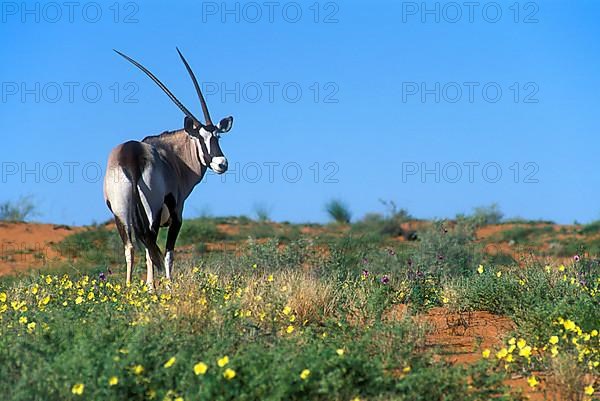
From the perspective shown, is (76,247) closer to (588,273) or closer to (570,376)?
(588,273)

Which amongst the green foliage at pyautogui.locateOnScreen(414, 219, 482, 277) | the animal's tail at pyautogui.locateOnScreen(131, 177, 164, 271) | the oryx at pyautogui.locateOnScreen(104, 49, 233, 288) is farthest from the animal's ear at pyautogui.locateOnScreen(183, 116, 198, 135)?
the green foliage at pyautogui.locateOnScreen(414, 219, 482, 277)

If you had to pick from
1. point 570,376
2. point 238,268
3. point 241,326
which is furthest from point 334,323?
point 238,268

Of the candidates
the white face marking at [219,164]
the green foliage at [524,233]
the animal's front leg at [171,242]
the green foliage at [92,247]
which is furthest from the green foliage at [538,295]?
the green foliage at [524,233]

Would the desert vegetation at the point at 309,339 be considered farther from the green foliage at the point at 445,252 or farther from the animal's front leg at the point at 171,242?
the green foliage at the point at 445,252

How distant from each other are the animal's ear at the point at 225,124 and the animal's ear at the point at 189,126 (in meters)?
0.38

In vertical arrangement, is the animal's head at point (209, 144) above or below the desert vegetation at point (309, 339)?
above

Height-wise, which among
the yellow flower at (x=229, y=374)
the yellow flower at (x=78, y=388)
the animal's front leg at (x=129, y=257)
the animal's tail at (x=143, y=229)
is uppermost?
the animal's tail at (x=143, y=229)

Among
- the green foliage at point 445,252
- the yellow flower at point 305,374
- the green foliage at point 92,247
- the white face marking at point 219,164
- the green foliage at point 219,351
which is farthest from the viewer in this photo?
the green foliage at point 92,247

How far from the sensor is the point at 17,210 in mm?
32500

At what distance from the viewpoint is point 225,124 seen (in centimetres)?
1232

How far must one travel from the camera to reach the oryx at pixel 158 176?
425 inches

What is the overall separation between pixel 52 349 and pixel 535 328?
3779 millimetres

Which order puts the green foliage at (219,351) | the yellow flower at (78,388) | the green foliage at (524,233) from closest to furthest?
the yellow flower at (78,388) < the green foliage at (219,351) < the green foliage at (524,233)

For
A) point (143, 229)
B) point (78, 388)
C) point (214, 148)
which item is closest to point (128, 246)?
point (143, 229)
